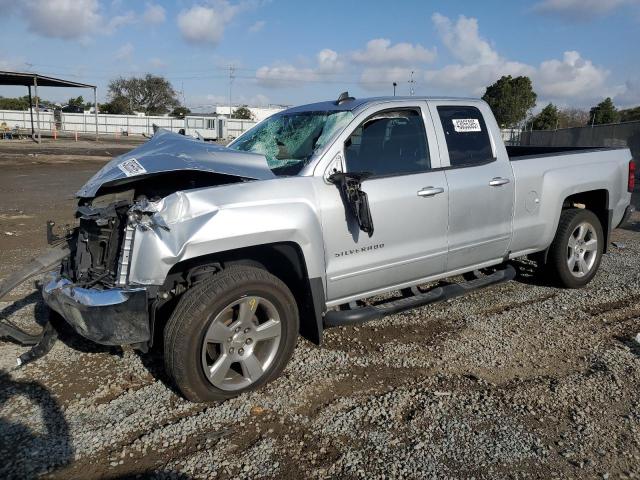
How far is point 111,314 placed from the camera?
306 centimetres

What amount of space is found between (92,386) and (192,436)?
100cm

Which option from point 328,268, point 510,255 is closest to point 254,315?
point 328,268

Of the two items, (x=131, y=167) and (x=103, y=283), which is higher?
(x=131, y=167)

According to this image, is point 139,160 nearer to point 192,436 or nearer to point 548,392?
point 192,436

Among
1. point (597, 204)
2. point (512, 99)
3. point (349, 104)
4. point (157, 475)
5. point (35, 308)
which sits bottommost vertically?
point (157, 475)

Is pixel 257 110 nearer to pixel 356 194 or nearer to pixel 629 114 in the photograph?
pixel 629 114

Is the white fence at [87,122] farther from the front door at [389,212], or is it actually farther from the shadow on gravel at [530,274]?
the front door at [389,212]

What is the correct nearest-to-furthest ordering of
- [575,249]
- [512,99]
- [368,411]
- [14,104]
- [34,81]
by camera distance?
[368,411] → [575,249] → [34,81] → [512,99] → [14,104]

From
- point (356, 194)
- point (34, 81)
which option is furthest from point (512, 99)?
point (356, 194)

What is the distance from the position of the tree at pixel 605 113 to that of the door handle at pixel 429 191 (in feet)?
139

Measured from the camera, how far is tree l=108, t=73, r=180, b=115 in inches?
3209

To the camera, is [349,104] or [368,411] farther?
[349,104]

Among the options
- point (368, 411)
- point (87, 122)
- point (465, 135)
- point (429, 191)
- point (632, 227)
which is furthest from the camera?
point (87, 122)

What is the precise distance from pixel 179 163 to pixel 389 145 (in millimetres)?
1704
